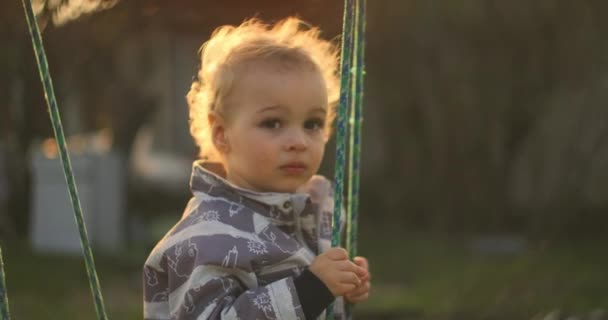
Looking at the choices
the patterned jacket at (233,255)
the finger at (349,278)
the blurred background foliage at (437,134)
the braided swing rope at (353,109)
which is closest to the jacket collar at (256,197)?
the patterned jacket at (233,255)

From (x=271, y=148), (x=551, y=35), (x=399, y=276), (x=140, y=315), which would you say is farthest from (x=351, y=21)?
(x=551, y=35)

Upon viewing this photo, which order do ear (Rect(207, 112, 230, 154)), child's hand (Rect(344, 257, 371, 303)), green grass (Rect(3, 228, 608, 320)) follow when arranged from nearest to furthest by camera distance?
child's hand (Rect(344, 257, 371, 303))
ear (Rect(207, 112, 230, 154))
green grass (Rect(3, 228, 608, 320))

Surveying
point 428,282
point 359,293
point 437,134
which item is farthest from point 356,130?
point 437,134

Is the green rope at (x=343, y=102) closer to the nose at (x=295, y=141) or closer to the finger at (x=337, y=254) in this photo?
the finger at (x=337, y=254)

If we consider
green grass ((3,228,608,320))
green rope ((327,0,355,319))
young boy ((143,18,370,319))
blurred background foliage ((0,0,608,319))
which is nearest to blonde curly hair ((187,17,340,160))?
young boy ((143,18,370,319))

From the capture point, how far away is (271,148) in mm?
2141

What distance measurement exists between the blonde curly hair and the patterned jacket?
0.15m

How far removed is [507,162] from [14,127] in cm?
348

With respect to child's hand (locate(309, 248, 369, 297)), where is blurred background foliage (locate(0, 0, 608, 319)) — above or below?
above

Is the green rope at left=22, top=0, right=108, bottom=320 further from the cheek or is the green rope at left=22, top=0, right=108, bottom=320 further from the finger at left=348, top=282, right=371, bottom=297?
the finger at left=348, top=282, right=371, bottom=297

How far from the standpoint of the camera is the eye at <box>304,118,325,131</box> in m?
2.20

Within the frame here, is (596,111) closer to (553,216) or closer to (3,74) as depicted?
(553,216)

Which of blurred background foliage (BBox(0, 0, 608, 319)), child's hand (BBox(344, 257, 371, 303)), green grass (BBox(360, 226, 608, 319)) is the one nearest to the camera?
child's hand (BBox(344, 257, 371, 303))

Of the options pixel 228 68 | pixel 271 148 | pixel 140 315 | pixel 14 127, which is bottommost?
pixel 140 315
